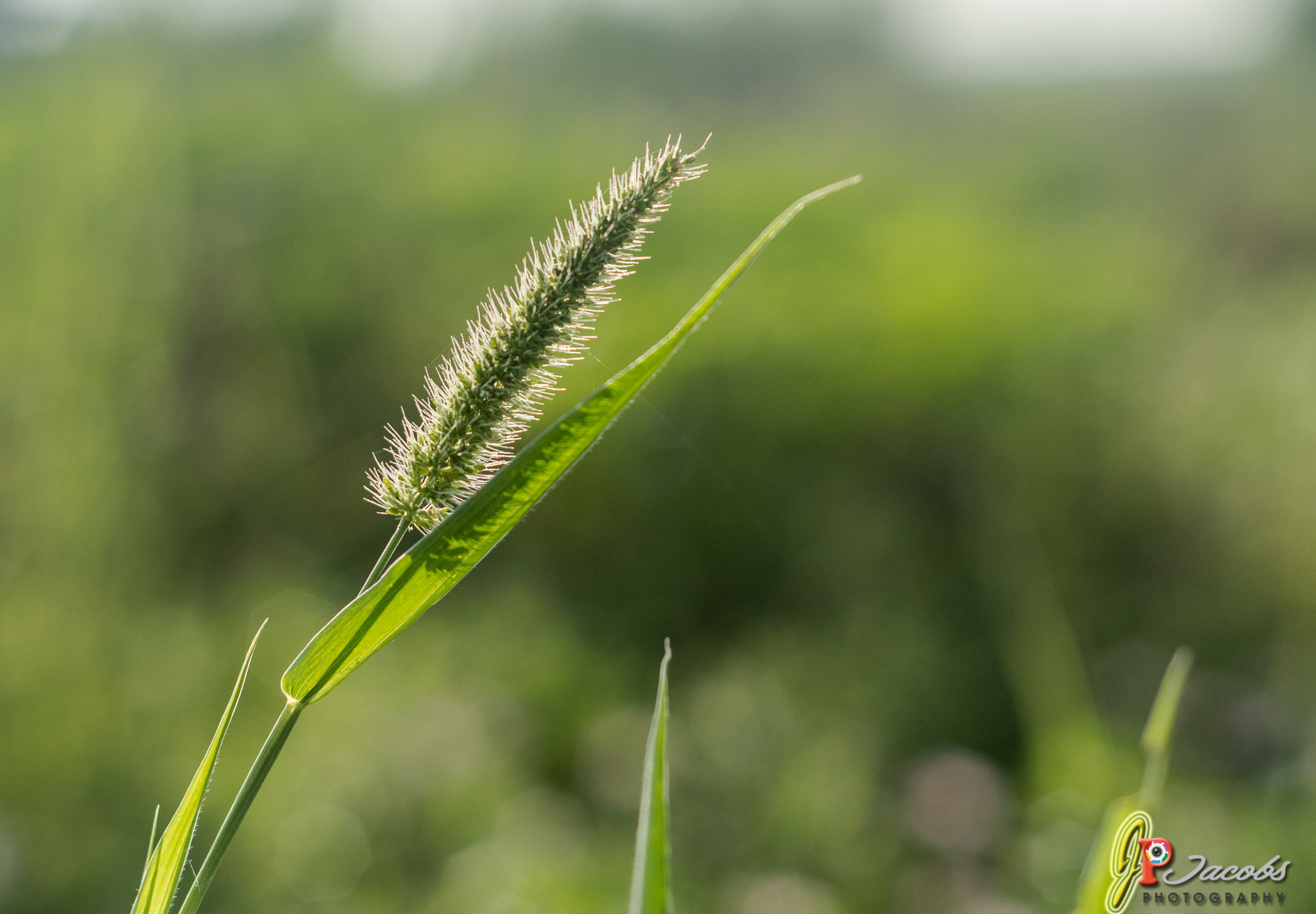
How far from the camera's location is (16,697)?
336 cm

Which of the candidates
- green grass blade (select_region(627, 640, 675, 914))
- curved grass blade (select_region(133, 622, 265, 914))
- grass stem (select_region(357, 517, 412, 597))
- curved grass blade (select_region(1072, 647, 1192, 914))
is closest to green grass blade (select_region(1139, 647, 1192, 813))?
curved grass blade (select_region(1072, 647, 1192, 914))

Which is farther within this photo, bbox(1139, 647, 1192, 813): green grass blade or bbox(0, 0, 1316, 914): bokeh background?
bbox(0, 0, 1316, 914): bokeh background

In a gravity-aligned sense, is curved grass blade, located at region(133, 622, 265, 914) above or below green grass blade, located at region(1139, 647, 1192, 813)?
below

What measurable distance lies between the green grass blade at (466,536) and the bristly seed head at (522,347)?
0.03 metres

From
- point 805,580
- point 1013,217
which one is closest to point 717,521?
point 805,580

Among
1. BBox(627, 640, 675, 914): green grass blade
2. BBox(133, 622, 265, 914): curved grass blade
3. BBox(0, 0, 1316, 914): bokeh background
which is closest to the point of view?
BBox(627, 640, 675, 914): green grass blade

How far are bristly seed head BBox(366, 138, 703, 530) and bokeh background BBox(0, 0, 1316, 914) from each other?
113 centimetres

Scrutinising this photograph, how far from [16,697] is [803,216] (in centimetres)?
623

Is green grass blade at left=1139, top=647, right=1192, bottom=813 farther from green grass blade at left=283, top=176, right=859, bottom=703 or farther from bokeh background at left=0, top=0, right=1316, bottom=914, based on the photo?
bokeh background at left=0, top=0, right=1316, bottom=914

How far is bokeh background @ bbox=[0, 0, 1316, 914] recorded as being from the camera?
318 centimetres

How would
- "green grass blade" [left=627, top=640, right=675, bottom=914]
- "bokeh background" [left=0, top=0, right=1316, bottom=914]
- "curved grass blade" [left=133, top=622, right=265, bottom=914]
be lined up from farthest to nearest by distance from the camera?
"bokeh background" [left=0, top=0, right=1316, bottom=914] → "curved grass blade" [left=133, top=622, right=265, bottom=914] → "green grass blade" [left=627, top=640, right=675, bottom=914]

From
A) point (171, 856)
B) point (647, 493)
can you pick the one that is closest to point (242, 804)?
point (171, 856)

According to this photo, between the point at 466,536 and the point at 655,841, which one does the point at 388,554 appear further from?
the point at 655,841

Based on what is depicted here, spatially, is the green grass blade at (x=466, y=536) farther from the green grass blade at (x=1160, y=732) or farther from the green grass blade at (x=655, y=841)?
the green grass blade at (x=1160, y=732)
